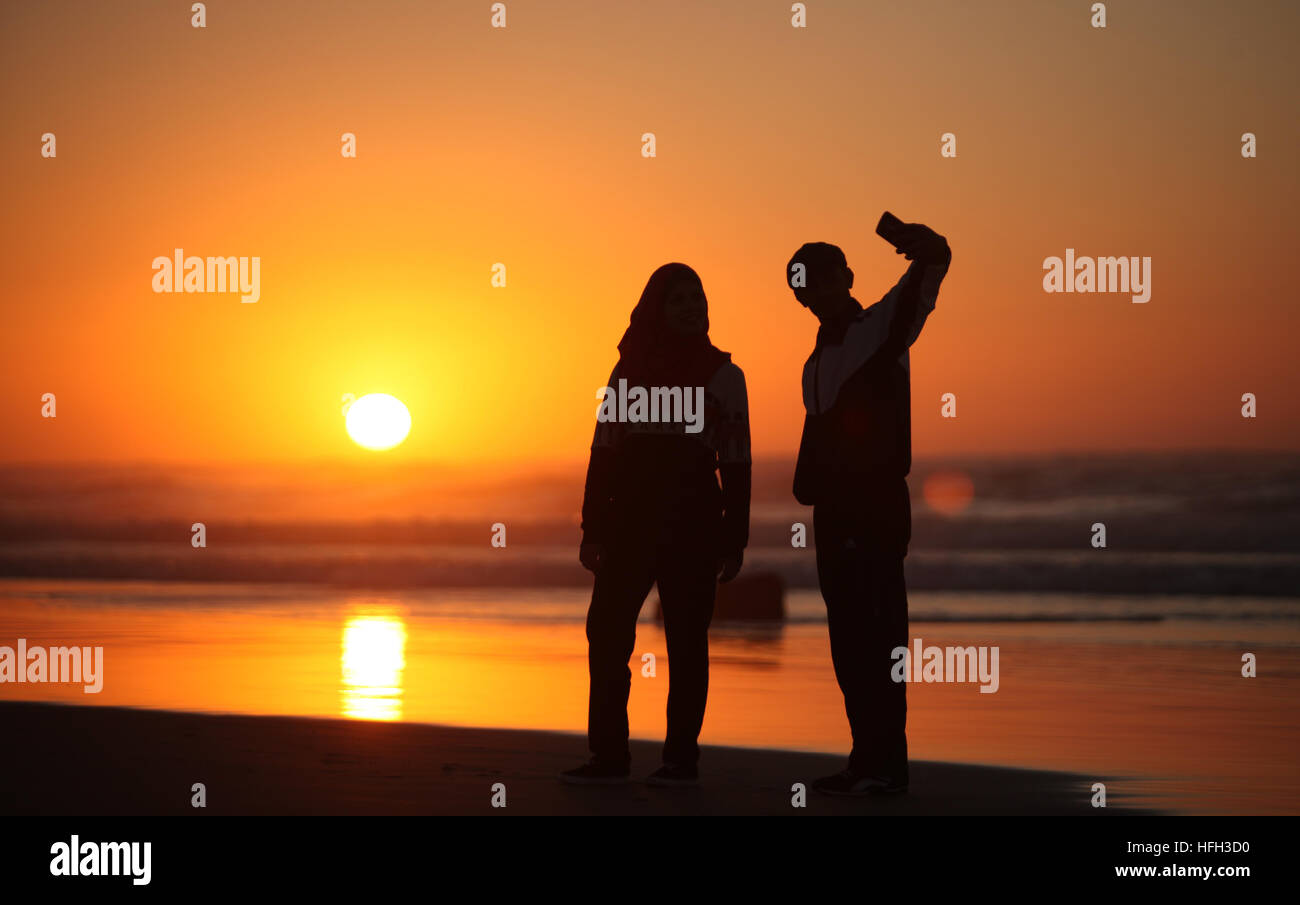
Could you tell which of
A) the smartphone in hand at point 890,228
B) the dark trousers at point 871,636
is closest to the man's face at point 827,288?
the smartphone in hand at point 890,228

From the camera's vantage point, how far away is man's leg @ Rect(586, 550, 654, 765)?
6633 millimetres

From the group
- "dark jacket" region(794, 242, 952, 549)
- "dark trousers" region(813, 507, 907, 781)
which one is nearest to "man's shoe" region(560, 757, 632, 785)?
"dark trousers" region(813, 507, 907, 781)

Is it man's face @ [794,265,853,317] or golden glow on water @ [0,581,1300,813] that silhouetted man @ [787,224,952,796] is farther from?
golden glow on water @ [0,581,1300,813]

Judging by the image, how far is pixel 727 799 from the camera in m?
6.24

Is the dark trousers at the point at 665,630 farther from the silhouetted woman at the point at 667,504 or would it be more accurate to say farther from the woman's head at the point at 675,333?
the woman's head at the point at 675,333

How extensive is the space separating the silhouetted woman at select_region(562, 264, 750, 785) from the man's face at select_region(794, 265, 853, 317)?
17.4 inches

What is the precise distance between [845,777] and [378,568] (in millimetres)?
26076

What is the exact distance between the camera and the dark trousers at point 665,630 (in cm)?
656

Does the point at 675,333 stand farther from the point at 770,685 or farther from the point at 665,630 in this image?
the point at 770,685

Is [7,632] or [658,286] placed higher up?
[658,286]

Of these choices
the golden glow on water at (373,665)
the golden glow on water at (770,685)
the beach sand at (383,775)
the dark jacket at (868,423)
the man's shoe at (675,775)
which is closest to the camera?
the beach sand at (383,775)

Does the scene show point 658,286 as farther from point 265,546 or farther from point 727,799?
point 265,546

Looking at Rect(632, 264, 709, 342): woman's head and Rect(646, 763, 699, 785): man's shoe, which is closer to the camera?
Rect(646, 763, 699, 785): man's shoe
